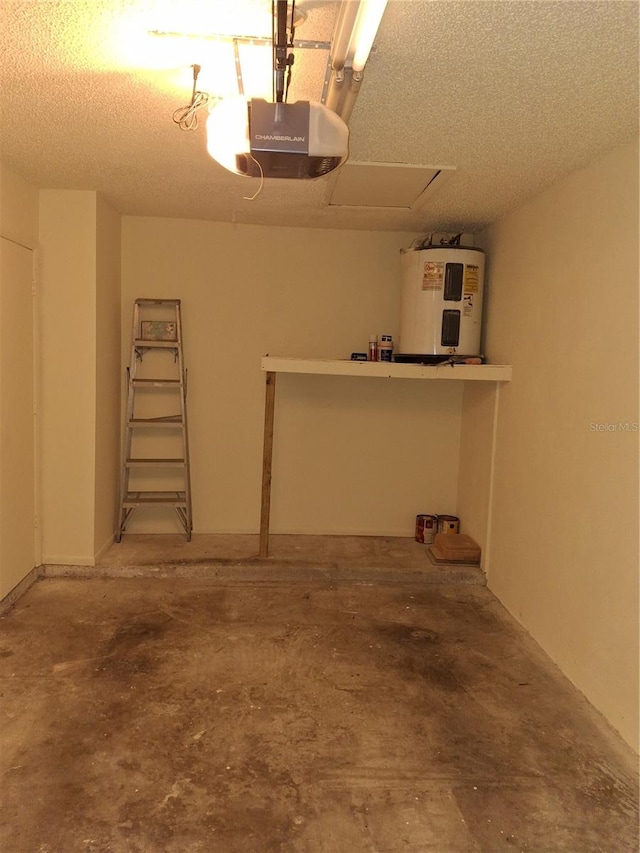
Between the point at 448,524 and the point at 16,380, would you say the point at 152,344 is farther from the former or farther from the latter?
the point at 448,524

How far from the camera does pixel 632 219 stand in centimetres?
249

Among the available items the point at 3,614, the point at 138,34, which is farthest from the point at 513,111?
the point at 3,614

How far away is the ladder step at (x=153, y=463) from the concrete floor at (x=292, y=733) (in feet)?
3.39

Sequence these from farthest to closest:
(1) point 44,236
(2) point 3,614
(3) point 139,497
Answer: (3) point 139,497, (1) point 44,236, (2) point 3,614

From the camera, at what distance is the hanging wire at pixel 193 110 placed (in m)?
2.17

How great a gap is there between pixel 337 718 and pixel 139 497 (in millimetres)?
2475

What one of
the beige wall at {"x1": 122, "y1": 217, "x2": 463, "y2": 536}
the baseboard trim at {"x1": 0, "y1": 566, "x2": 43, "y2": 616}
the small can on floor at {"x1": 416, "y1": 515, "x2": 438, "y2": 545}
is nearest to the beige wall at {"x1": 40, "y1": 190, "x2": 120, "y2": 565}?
the baseboard trim at {"x1": 0, "y1": 566, "x2": 43, "y2": 616}

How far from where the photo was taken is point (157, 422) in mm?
4375

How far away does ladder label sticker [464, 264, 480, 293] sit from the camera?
A: 395 centimetres

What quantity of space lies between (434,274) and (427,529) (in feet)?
6.31

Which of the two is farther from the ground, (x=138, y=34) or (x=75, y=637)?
(x=138, y=34)

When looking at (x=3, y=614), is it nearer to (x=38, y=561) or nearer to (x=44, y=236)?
(x=38, y=561)

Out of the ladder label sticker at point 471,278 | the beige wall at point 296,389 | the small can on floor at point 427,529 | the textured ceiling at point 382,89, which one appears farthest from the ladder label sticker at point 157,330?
the small can on floor at point 427,529

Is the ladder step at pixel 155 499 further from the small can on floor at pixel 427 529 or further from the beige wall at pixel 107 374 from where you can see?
the small can on floor at pixel 427 529
